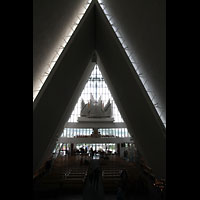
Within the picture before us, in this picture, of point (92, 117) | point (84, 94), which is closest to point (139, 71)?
point (92, 117)
